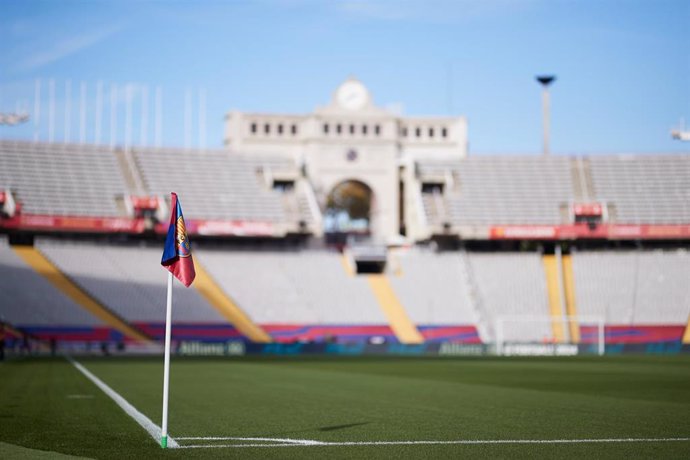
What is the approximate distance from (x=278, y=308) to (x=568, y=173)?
3018 centimetres

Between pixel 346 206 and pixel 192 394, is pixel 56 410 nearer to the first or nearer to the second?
pixel 192 394

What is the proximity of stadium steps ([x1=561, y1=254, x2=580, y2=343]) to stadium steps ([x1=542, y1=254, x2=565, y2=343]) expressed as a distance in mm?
524

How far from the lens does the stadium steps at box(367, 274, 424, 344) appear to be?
246ft

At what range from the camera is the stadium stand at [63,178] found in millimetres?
80938

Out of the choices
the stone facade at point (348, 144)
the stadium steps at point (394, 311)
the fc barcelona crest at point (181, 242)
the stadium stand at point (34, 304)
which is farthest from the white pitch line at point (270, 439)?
the stone facade at point (348, 144)

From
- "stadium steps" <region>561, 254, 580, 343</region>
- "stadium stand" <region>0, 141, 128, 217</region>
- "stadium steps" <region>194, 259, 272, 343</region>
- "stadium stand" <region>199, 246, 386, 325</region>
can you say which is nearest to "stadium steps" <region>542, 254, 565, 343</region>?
"stadium steps" <region>561, 254, 580, 343</region>

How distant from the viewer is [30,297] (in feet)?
228

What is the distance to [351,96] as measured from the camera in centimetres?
9425

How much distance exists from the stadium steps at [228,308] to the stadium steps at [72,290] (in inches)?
241

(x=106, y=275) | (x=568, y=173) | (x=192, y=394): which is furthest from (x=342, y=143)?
(x=192, y=394)

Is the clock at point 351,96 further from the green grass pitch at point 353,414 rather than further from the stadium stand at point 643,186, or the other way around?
the green grass pitch at point 353,414

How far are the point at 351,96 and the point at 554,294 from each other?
25969 mm

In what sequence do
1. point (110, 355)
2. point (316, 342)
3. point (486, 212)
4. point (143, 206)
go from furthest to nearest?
point (486, 212) → point (143, 206) → point (316, 342) → point (110, 355)

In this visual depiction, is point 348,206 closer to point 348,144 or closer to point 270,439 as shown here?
point 348,144
